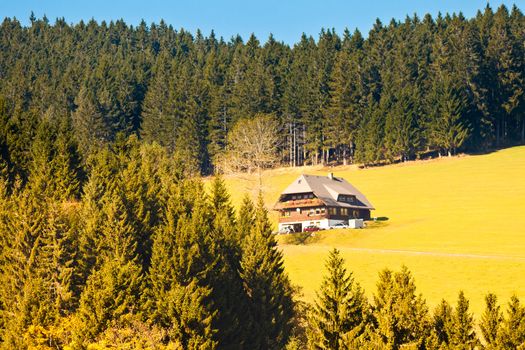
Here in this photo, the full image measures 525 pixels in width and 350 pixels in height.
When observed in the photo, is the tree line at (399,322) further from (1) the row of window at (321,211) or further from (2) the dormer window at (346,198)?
(2) the dormer window at (346,198)

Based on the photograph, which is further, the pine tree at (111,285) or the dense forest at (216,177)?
the pine tree at (111,285)

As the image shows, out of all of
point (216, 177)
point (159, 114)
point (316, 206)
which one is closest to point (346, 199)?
point (316, 206)

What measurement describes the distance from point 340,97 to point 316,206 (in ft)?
166

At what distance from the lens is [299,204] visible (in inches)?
3821

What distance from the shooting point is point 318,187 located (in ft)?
326

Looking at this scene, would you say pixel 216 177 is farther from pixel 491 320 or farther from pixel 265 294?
pixel 491 320

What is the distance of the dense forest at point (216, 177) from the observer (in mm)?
37875

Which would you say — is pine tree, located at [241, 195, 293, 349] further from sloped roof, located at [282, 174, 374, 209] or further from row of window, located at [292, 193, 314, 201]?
row of window, located at [292, 193, 314, 201]

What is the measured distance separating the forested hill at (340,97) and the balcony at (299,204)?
32.2 m

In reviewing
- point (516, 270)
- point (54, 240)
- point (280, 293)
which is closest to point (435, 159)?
point (516, 270)

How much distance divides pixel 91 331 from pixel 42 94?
134 meters

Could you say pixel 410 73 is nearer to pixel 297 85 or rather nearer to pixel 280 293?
pixel 297 85

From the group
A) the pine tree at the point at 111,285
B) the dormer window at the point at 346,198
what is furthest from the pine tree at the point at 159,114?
the pine tree at the point at 111,285

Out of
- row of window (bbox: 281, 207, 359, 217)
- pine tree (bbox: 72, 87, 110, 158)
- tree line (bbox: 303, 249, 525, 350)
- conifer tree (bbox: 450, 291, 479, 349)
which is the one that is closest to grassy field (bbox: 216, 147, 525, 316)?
row of window (bbox: 281, 207, 359, 217)
